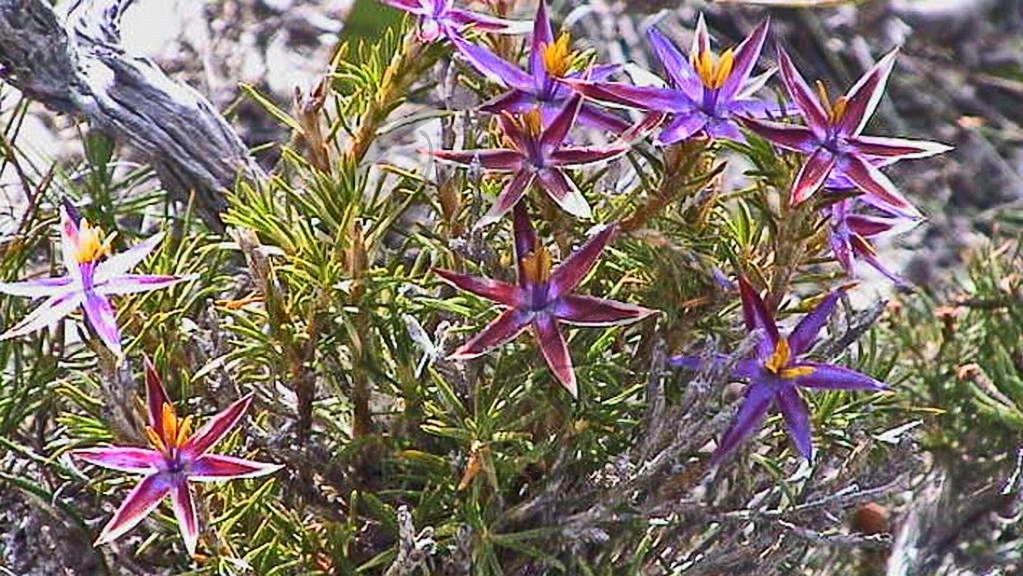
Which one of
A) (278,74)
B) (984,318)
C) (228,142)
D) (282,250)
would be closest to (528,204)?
(282,250)

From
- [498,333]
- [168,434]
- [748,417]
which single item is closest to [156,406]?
[168,434]

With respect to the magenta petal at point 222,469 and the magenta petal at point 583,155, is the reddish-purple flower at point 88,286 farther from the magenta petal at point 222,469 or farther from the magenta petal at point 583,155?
the magenta petal at point 583,155

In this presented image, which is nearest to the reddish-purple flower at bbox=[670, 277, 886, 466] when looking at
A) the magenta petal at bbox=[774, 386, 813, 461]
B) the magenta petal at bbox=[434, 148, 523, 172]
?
the magenta petal at bbox=[774, 386, 813, 461]

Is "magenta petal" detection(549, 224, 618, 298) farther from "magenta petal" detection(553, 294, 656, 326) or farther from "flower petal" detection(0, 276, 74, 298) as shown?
"flower petal" detection(0, 276, 74, 298)

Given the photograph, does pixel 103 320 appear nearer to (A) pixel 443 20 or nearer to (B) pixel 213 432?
(B) pixel 213 432

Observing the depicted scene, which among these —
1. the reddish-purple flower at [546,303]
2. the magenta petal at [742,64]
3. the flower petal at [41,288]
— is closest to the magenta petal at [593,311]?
the reddish-purple flower at [546,303]
